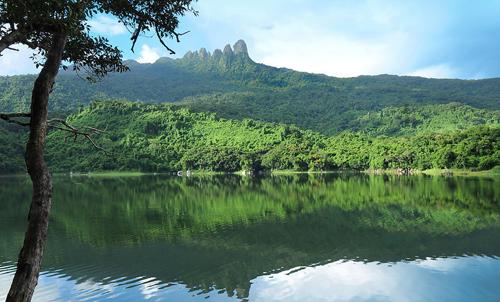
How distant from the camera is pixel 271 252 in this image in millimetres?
25438

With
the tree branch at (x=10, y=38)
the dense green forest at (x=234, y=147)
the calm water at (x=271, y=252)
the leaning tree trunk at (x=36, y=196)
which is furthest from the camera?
the dense green forest at (x=234, y=147)

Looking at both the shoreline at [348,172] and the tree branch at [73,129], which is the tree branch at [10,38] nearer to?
the tree branch at [73,129]

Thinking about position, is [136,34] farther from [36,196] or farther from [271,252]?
[271,252]

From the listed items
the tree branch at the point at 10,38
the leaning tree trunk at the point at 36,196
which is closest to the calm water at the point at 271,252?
the leaning tree trunk at the point at 36,196

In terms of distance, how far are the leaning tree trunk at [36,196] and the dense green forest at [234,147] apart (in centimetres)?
10337

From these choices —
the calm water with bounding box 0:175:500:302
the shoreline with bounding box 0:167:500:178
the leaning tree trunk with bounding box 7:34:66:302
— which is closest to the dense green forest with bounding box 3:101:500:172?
the shoreline with bounding box 0:167:500:178

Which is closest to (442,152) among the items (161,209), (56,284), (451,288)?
(161,209)

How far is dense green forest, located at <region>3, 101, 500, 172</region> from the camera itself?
106 metres

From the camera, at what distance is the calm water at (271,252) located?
1823 centimetres

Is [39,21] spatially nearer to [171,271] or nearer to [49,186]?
[49,186]

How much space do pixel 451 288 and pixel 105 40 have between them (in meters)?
15.9

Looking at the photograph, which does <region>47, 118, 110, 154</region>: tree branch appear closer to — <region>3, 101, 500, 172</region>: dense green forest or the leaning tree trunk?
the leaning tree trunk

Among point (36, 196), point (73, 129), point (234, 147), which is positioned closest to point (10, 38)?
point (73, 129)

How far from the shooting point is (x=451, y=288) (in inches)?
707
